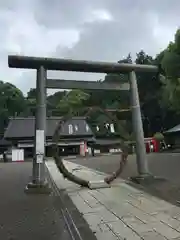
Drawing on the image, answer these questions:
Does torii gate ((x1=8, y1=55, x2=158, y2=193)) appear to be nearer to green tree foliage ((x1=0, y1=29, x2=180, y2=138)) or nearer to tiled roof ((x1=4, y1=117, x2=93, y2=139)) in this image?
green tree foliage ((x1=0, y1=29, x2=180, y2=138))

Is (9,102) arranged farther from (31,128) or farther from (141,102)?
(141,102)

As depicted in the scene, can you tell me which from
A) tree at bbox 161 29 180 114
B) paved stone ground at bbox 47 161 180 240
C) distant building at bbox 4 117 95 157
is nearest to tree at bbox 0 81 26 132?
distant building at bbox 4 117 95 157

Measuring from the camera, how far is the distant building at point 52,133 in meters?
45.8

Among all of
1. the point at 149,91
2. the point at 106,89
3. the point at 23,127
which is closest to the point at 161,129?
the point at 149,91

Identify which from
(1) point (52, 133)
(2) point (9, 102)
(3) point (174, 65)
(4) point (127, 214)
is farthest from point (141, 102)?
(4) point (127, 214)

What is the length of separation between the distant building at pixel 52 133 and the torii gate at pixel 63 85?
34.5m

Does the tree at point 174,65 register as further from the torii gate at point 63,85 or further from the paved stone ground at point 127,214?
the paved stone ground at point 127,214

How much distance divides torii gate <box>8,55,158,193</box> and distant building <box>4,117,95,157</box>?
34469 millimetres

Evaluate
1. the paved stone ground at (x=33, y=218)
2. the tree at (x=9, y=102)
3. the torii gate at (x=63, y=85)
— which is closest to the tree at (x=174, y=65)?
the torii gate at (x=63, y=85)

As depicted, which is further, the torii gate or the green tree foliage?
the green tree foliage

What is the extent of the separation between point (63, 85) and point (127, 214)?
18.1ft

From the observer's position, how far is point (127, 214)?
5.98 m

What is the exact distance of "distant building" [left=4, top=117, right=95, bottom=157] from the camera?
1802 inches

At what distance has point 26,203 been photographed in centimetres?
774
